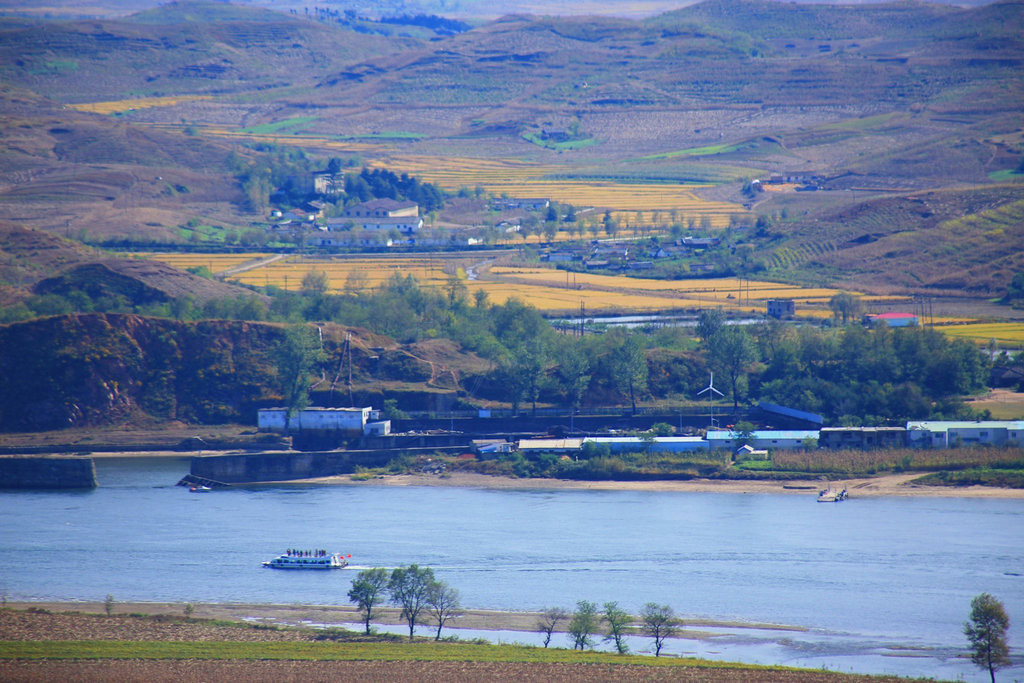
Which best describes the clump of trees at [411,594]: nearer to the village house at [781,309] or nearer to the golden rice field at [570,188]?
the village house at [781,309]

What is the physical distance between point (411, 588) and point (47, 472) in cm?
1644

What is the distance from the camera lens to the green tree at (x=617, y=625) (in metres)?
24.5

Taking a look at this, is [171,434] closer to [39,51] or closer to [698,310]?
[698,310]

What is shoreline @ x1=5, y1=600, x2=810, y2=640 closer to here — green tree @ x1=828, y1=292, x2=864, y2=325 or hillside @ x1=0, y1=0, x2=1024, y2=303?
green tree @ x1=828, y1=292, x2=864, y2=325

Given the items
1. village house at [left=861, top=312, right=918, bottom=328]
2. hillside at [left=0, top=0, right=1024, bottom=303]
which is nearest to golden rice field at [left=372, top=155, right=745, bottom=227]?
hillside at [left=0, top=0, right=1024, bottom=303]

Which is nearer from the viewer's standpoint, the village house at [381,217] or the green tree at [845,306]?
the green tree at [845,306]

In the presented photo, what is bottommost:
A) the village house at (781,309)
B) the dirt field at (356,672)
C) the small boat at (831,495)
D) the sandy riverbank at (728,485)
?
the dirt field at (356,672)

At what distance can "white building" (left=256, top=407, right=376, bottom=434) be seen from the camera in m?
40.7

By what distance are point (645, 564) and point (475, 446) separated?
1142 cm

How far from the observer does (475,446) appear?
40.0m

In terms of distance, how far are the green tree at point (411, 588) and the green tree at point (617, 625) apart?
11.4 ft

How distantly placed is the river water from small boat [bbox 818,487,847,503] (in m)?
0.43

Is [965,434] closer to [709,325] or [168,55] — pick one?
[709,325]

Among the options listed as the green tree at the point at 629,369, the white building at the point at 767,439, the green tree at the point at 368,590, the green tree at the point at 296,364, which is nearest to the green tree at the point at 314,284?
the green tree at the point at 296,364
